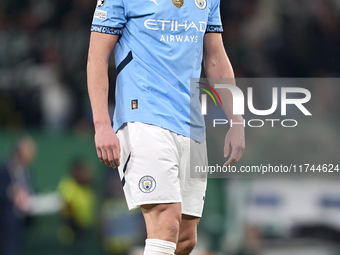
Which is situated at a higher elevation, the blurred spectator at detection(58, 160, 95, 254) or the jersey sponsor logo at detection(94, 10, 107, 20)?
the jersey sponsor logo at detection(94, 10, 107, 20)

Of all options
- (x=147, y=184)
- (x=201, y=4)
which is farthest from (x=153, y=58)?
(x=147, y=184)

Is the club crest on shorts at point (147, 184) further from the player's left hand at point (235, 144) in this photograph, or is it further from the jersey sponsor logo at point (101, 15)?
the jersey sponsor logo at point (101, 15)

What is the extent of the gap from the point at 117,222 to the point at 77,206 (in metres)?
0.74

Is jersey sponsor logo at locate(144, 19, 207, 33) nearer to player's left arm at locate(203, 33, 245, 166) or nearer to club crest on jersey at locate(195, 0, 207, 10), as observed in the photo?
club crest on jersey at locate(195, 0, 207, 10)

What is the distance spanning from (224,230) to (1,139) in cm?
367

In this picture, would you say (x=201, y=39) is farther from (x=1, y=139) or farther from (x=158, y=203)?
(x=1, y=139)

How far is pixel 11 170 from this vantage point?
30.3 ft

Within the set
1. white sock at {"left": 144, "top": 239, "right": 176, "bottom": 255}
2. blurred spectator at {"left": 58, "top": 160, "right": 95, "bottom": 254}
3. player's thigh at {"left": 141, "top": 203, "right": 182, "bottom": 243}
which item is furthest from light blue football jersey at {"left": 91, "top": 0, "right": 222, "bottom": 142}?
blurred spectator at {"left": 58, "top": 160, "right": 95, "bottom": 254}

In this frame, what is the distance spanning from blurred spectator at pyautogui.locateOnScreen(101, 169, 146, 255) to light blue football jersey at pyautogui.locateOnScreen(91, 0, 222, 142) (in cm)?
584

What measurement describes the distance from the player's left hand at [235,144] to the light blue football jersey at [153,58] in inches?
11.9

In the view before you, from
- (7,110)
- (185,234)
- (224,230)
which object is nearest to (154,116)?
(185,234)

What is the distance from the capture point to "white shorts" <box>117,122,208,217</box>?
3.39 m

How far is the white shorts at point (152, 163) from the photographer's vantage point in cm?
339

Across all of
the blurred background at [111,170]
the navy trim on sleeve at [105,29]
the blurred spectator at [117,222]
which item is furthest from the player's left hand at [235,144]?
the blurred spectator at [117,222]
